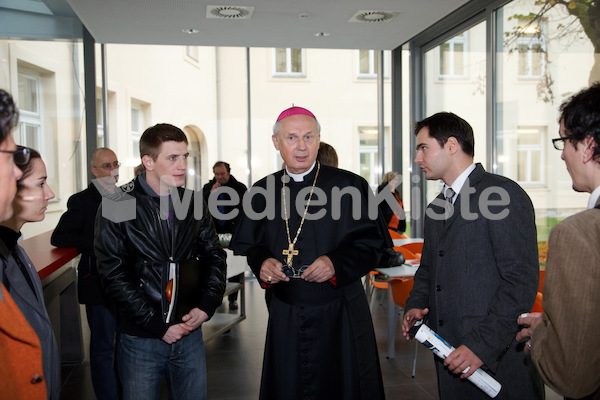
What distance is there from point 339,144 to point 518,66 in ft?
13.0

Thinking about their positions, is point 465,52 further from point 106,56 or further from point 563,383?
point 563,383

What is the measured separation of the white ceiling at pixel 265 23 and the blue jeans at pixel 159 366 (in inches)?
167

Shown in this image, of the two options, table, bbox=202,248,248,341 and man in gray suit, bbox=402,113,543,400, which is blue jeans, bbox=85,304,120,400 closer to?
table, bbox=202,248,248,341

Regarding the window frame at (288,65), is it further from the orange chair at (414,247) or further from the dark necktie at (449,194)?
the dark necktie at (449,194)

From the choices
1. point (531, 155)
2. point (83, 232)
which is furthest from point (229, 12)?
point (531, 155)

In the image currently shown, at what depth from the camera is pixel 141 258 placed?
206cm

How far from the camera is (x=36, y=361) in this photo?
1.15 m

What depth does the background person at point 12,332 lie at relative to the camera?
104cm

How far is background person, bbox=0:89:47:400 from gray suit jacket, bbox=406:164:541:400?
132 centimetres

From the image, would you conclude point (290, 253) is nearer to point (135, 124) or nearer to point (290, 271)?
point (290, 271)

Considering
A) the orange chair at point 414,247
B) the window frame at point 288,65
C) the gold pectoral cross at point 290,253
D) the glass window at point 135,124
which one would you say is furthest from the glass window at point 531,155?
the glass window at point 135,124

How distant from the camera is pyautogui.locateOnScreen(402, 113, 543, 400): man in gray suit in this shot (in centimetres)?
171

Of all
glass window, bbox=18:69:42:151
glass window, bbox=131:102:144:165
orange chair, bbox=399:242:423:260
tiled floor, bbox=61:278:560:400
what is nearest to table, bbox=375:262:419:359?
tiled floor, bbox=61:278:560:400

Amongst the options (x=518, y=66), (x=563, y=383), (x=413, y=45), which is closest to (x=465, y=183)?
(x=563, y=383)
